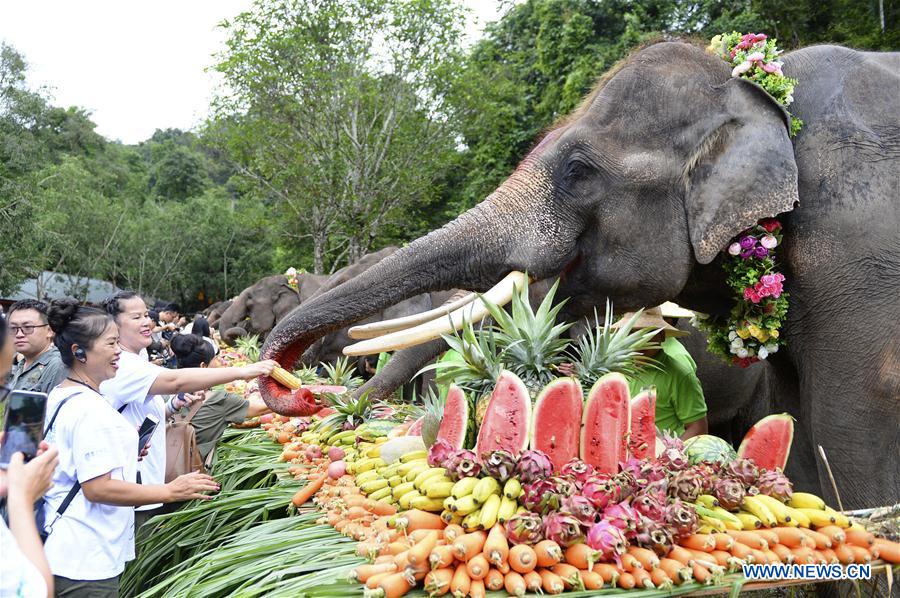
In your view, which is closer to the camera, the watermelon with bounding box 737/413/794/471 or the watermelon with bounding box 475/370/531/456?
the watermelon with bounding box 475/370/531/456

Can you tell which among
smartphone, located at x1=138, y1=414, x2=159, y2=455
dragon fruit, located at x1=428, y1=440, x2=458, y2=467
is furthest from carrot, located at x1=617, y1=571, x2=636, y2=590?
smartphone, located at x1=138, y1=414, x2=159, y2=455

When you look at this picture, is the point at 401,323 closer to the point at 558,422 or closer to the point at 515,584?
the point at 558,422

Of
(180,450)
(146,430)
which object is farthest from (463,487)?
(180,450)

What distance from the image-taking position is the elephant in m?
3.42

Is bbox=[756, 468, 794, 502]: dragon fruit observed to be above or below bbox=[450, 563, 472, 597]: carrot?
below

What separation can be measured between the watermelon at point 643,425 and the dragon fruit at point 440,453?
82 centimetres

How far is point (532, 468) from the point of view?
278cm

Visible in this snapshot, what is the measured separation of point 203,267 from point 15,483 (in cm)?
4495

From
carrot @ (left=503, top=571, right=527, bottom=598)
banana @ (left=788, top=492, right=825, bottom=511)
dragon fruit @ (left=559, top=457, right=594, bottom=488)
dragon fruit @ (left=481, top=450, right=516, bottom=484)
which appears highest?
dragon fruit @ (left=481, top=450, right=516, bottom=484)

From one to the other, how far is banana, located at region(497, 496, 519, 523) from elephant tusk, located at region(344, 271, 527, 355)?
102 centimetres

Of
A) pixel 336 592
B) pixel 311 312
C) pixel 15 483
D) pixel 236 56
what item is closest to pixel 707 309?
pixel 311 312

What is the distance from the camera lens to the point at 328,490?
3.84 metres

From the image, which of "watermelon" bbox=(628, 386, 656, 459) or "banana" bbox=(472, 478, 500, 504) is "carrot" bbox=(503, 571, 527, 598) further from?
"watermelon" bbox=(628, 386, 656, 459)

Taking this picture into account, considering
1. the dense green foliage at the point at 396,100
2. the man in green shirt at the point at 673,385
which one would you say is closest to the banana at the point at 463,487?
the man in green shirt at the point at 673,385
